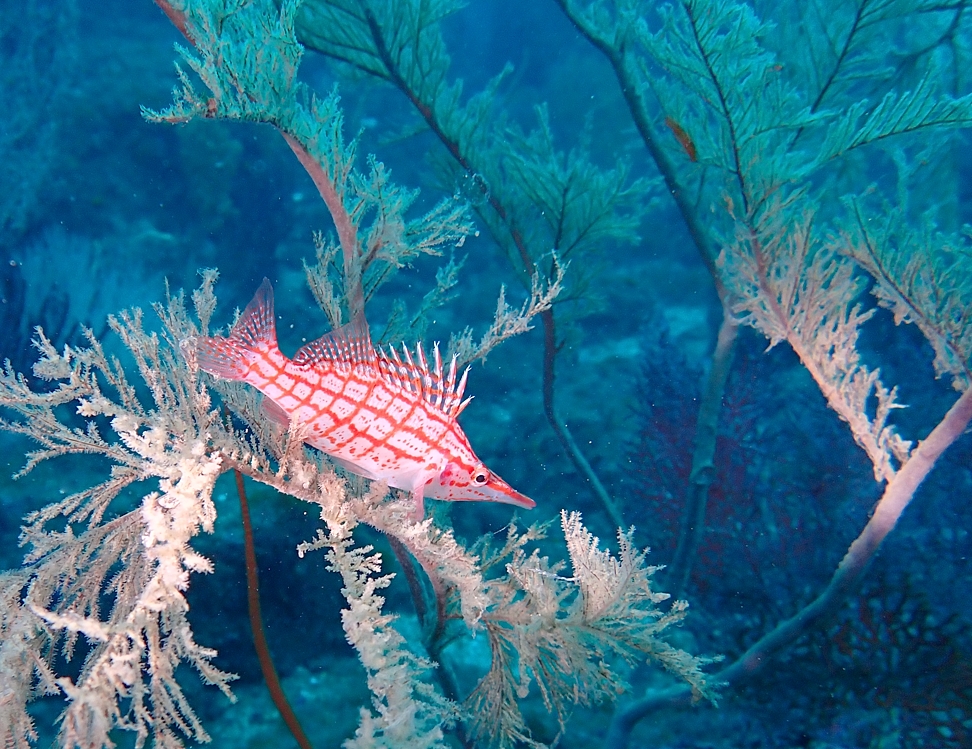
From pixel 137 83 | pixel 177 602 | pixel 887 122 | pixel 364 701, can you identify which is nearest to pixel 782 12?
pixel 887 122

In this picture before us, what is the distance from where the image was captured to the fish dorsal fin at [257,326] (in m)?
2.00

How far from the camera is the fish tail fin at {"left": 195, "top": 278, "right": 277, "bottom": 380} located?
76.6 inches

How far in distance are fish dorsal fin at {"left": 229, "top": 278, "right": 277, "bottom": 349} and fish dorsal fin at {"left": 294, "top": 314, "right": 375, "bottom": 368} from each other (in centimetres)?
14

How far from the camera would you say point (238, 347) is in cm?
196

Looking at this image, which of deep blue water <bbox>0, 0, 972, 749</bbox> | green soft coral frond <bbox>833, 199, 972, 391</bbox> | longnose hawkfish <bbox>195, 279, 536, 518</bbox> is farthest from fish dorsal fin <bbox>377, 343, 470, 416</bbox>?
green soft coral frond <bbox>833, 199, 972, 391</bbox>

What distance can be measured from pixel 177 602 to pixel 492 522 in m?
5.14

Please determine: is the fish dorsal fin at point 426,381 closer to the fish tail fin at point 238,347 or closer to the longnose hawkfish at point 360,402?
the longnose hawkfish at point 360,402

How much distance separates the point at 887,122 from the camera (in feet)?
10.5

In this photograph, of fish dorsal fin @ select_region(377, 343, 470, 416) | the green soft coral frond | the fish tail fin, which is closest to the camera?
the fish tail fin

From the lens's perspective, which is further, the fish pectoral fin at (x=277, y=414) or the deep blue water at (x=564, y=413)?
the deep blue water at (x=564, y=413)

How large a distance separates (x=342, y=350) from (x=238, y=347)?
1.27 feet

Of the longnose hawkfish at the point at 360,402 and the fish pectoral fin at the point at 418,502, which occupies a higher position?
the longnose hawkfish at the point at 360,402

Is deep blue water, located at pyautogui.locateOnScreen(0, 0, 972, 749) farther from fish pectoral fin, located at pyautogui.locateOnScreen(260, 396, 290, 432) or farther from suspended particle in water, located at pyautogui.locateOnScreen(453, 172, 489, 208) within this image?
fish pectoral fin, located at pyautogui.locateOnScreen(260, 396, 290, 432)

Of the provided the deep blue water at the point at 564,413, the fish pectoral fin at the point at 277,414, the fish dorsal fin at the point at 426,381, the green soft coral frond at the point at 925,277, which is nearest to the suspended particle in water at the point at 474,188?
the deep blue water at the point at 564,413
